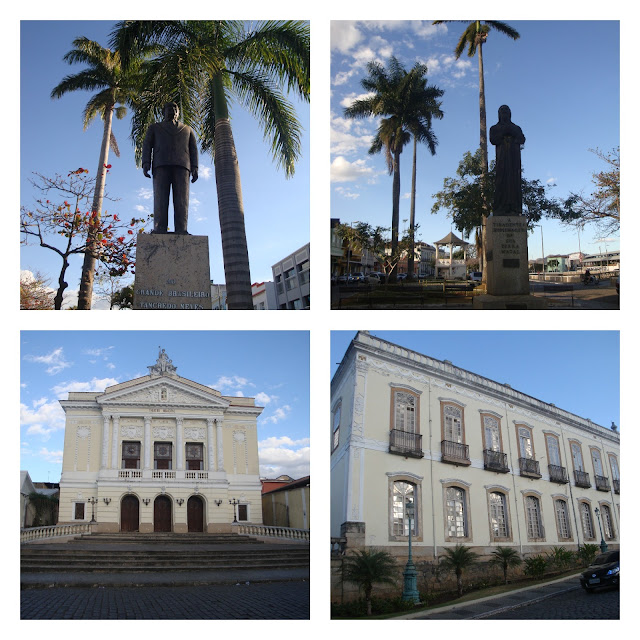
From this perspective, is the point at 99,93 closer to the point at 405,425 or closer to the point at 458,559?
the point at 405,425

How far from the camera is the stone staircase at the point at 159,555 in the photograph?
26.1 feet

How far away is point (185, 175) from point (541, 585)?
25.2 feet

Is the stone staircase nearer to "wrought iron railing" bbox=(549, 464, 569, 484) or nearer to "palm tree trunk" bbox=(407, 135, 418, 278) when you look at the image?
"wrought iron railing" bbox=(549, 464, 569, 484)

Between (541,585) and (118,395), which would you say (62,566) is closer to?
(118,395)

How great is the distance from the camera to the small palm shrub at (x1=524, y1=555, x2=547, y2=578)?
8898 mm

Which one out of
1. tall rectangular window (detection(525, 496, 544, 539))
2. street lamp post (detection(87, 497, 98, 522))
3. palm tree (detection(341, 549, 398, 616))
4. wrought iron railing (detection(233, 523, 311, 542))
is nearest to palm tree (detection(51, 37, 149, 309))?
street lamp post (detection(87, 497, 98, 522))

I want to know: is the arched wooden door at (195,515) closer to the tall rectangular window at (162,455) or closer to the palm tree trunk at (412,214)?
the tall rectangular window at (162,455)

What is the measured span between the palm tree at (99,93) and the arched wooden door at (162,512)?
418 cm

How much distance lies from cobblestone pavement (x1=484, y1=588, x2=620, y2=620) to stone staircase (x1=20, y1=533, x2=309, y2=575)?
299cm

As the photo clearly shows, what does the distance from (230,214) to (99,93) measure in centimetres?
776

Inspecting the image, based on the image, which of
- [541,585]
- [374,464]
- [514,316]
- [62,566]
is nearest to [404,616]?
[374,464]

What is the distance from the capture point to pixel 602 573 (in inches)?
301

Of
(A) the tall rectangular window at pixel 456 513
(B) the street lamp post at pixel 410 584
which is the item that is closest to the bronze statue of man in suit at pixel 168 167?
(B) the street lamp post at pixel 410 584

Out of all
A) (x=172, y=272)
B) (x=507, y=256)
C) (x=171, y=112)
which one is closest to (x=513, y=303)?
(x=507, y=256)
